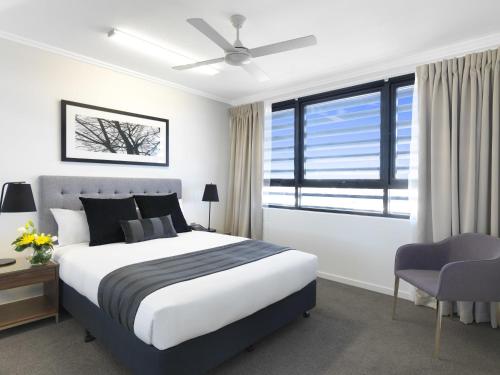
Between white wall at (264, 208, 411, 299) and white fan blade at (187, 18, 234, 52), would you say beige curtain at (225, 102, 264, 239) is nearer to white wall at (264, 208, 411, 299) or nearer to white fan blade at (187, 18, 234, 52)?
white wall at (264, 208, 411, 299)

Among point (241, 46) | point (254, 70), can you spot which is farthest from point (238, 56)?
point (254, 70)

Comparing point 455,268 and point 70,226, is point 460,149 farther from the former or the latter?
point 70,226

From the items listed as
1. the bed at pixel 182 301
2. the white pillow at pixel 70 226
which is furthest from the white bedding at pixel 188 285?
the white pillow at pixel 70 226

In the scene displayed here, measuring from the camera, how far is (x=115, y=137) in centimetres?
355

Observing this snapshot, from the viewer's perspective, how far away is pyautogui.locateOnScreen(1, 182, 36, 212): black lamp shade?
241cm

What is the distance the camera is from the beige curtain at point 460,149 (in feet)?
8.74

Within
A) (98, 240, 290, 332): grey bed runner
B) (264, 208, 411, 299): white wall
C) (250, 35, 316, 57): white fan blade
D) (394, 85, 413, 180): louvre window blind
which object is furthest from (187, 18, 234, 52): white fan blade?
(264, 208, 411, 299): white wall

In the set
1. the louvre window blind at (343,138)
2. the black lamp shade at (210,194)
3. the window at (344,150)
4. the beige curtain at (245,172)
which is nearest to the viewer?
the window at (344,150)

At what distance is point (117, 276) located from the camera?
1963 millimetres

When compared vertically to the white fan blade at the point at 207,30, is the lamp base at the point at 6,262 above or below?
below

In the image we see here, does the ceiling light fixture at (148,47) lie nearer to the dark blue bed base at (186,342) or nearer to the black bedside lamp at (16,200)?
the black bedside lamp at (16,200)

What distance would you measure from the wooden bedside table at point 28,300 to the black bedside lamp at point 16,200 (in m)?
0.25

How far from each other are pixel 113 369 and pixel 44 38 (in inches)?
119

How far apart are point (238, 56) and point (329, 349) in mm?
2409
